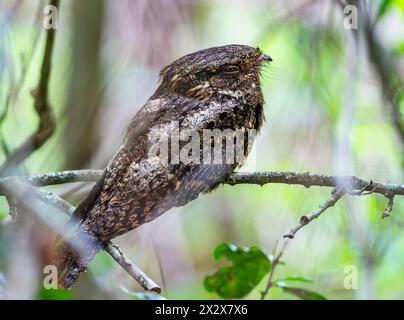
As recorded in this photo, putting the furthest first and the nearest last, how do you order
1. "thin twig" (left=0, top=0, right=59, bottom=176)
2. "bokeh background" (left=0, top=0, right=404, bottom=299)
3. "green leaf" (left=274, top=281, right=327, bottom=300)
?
"bokeh background" (left=0, top=0, right=404, bottom=299) → "thin twig" (left=0, top=0, right=59, bottom=176) → "green leaf" (left=274, top=281, right=327, bottom=300)

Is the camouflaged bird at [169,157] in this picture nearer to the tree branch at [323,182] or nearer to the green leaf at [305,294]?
the tree branch at [323,182]

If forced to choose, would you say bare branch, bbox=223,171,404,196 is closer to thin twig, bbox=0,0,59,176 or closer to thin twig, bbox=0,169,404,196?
thin twig, bbox=0,169,404,196

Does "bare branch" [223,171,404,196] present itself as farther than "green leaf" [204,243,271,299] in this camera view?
No

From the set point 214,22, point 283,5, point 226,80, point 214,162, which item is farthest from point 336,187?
point 214,22

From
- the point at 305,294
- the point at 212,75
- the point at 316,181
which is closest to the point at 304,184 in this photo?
the point at 316,181

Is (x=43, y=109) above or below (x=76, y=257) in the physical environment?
above

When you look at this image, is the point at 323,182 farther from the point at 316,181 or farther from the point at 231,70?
the point at 231,70

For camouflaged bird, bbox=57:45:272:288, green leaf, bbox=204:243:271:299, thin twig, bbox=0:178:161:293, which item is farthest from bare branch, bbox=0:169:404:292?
green leaf, bbox=204:243:271:299
